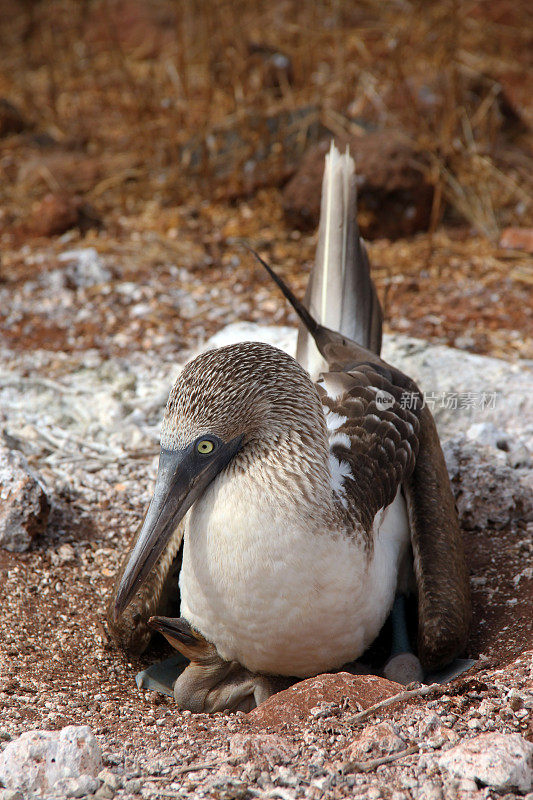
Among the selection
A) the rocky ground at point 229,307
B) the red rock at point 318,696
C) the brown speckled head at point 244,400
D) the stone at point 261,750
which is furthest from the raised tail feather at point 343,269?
the stone at point 261,750

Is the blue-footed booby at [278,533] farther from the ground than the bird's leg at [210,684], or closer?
farther from the ground

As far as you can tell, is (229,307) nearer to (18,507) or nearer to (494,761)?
(18,507)

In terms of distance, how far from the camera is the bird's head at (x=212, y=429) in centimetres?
270

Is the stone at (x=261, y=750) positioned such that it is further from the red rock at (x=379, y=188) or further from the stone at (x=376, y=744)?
the red rock at (x=379, y=188)

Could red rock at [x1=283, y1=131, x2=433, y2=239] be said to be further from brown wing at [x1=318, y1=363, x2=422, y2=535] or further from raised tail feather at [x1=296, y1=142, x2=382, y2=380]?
brown wing at [x1=318, y1=363, x2=422, y2=535]

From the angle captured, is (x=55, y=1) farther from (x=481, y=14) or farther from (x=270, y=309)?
(x=270, y=309)

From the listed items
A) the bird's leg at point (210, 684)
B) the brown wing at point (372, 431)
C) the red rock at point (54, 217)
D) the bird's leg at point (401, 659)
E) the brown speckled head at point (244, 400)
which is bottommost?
the bird's leg at point (401, 659)

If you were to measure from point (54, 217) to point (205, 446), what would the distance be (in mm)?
4247

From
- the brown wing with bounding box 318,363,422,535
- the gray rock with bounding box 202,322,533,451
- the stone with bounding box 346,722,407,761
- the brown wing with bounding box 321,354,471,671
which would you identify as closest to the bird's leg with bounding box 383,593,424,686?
the brown wing with bounding box 321,354,471,671

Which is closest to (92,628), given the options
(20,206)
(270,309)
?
(270,309)

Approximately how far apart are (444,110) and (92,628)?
495cm

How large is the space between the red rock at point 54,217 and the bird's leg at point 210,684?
4180 mm

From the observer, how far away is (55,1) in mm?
10266

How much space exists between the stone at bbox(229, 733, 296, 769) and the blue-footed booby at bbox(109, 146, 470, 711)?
0.42 meters
